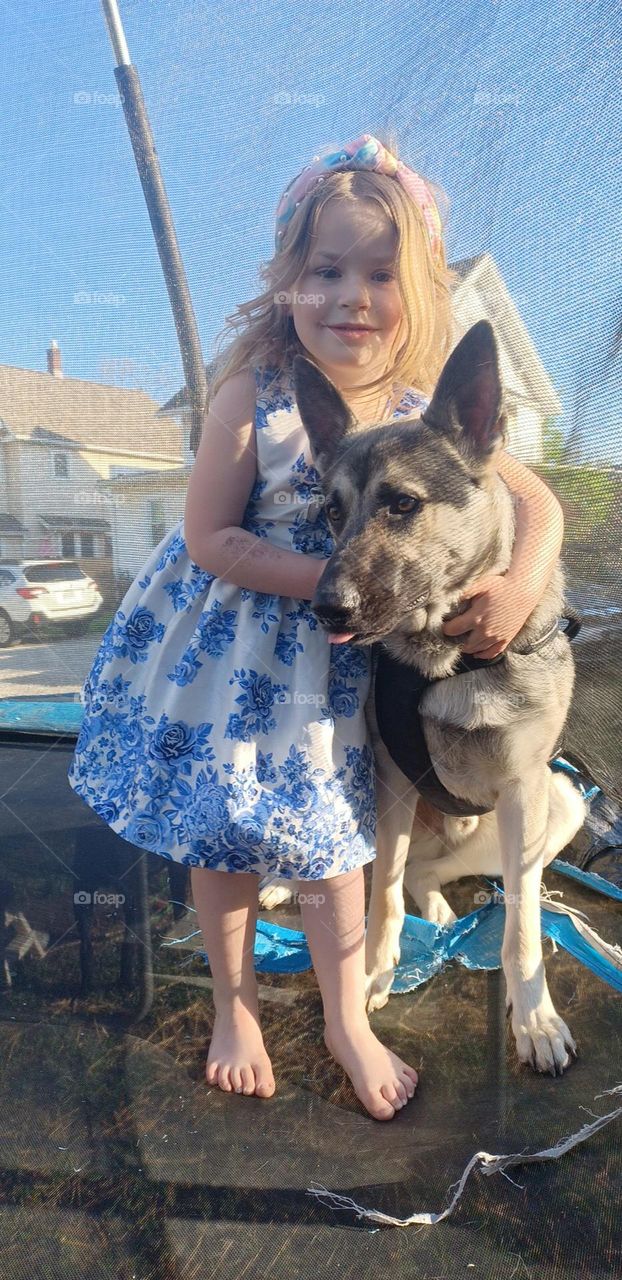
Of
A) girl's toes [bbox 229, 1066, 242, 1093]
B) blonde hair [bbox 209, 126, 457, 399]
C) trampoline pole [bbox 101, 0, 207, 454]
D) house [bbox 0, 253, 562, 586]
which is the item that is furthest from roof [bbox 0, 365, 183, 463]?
girl's toes [bbox 229, 1066, 242, 1093]

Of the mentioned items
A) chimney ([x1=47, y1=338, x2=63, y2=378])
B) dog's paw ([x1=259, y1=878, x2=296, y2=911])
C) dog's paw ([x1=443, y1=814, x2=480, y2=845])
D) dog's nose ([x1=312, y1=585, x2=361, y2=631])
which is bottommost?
dog's paw ([x1=259, y1=878, x2=296, y2=911])

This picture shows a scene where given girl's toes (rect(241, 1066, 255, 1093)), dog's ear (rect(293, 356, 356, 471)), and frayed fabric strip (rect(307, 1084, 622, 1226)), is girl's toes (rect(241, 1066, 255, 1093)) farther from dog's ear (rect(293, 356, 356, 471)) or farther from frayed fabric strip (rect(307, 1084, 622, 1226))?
dog's ear (rect(293, 356, 356, 471))

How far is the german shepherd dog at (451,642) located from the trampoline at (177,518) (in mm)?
154

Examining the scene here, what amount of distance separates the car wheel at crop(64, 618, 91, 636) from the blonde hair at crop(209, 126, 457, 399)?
3.75 feet

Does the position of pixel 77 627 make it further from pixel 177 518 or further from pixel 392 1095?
pixel 392 1095

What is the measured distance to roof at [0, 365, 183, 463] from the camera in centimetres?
222

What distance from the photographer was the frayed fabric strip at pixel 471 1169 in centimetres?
108

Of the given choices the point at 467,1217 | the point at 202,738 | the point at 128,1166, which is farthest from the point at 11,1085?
the point at 467,1217

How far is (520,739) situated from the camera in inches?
58.5

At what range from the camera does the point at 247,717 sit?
1.44 meters

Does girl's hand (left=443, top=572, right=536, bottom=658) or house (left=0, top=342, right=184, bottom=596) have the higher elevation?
house (left=0, top=342, right=184, bottom=596)

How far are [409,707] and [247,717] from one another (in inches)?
12.7

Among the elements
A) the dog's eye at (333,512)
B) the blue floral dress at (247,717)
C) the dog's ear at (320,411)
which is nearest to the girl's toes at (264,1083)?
the blue floral dress at (247,717)

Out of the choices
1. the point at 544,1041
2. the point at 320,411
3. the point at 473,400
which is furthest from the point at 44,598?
the point at 544,1041
